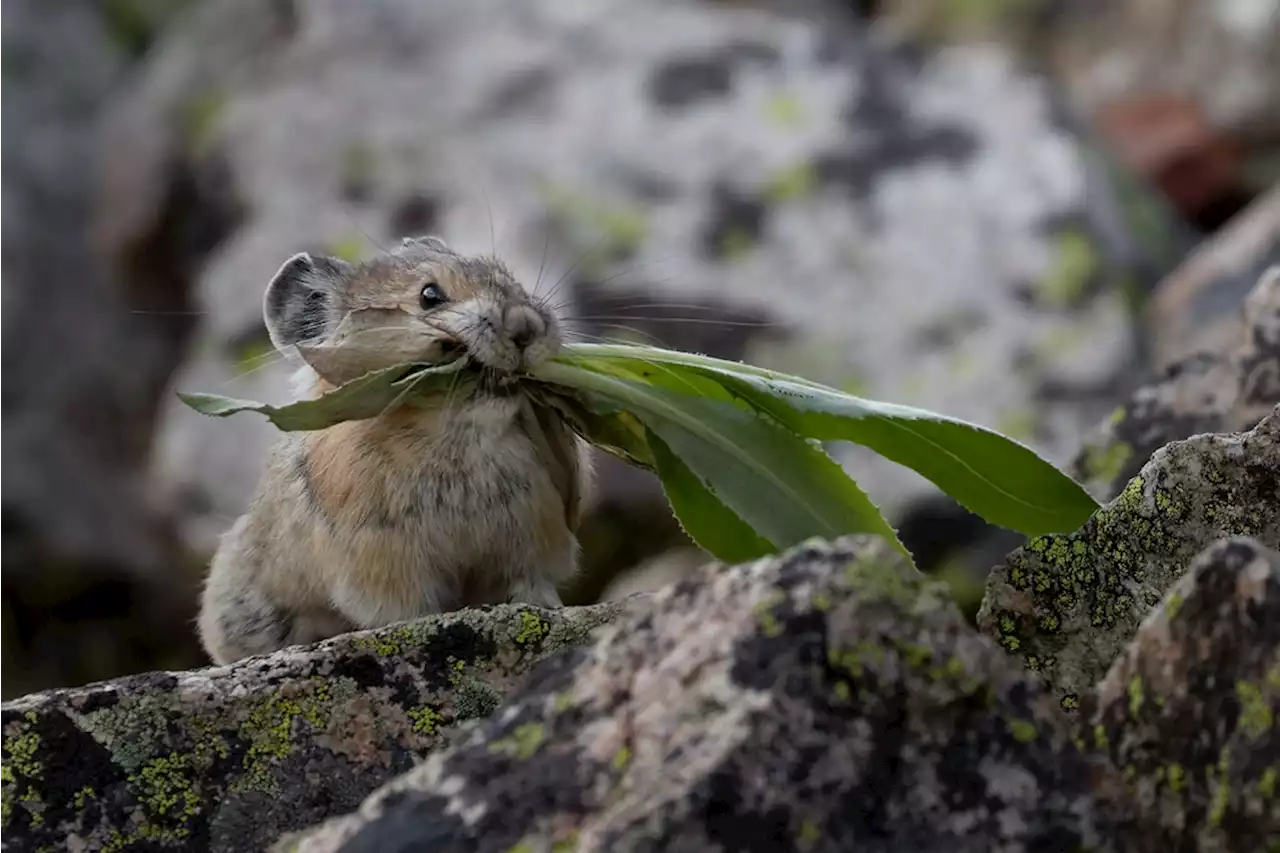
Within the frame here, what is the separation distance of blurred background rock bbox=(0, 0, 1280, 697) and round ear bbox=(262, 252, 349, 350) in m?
3.22

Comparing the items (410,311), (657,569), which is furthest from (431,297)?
(657,569)

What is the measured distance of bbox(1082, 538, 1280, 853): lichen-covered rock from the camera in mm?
2916

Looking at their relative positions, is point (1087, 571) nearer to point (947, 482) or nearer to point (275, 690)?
point (947, 482)

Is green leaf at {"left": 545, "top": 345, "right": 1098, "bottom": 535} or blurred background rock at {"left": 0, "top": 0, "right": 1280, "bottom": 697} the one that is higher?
blurred background rock at {"left": 0, "top": 0, "right": 1280, "bottom": 697}

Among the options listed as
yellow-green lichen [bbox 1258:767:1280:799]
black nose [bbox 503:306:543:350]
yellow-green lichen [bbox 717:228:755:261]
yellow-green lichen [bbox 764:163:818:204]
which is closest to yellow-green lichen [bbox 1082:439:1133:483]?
black nose [bbox 503:306:543:350]

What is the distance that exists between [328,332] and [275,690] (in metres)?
1.83

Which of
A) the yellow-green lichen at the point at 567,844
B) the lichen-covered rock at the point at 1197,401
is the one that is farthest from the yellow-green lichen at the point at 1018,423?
the yellow-green lichen at the point at 567,844

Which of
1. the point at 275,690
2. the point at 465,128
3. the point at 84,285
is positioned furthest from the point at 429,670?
the point at 84,285

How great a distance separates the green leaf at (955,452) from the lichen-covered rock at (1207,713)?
1035 millimetres

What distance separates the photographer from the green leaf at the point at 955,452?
14.0ft

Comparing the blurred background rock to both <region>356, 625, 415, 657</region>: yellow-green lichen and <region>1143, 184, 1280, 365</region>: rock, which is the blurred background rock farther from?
<region>356, 625, 415, 657</region>: yellow-green lichen

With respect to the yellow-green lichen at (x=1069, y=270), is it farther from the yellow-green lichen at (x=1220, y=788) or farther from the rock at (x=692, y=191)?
the yellow-green lichen at (x=1220, y=788)

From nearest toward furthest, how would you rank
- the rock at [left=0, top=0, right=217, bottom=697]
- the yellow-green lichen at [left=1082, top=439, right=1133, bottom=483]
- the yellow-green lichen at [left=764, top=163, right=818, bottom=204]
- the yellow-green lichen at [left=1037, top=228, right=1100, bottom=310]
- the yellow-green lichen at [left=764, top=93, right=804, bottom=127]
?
the yellow-green lichen at [left=1082, top=439, right=1133, bottom=483], the yellow-green lichen at [left=1037, top=228, right=1100, bottom=310], the yellow-green lichen at [left=764, top=163, right=818, bottom=204], the yellow-green lichen at [left=764, top=93, right=804, bottom=127], the rock at [left=0, top=0, right=217, bottom=697]

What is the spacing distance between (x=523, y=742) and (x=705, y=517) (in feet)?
4.51
